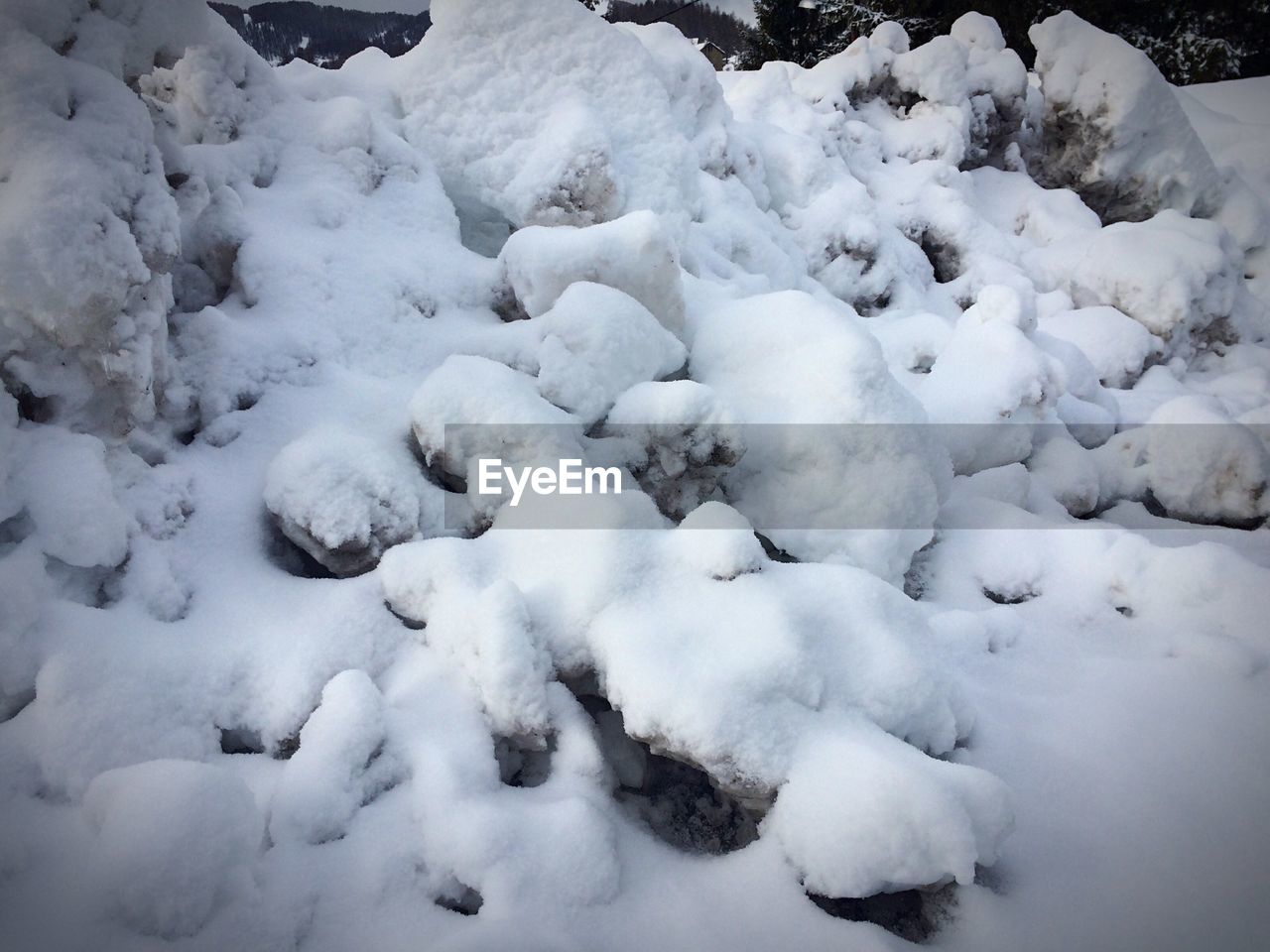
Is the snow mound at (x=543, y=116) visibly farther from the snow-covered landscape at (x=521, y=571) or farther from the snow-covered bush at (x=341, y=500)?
the snow-covered bush at (x=341, y=500)

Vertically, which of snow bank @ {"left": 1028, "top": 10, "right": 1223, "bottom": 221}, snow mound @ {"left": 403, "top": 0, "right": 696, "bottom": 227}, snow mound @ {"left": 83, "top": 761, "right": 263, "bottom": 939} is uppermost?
snow bank @ {"left": 1028, "top": 10, "right": 1223, "bottom": 221}

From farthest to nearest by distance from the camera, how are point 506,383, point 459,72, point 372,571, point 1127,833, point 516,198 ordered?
1. point 459,72
2. point 516,198
3. point 506,383
4. point 372,571
5. point 1127,833

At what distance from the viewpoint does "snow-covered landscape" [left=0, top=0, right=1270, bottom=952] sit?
63.9 inches

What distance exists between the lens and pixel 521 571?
7.28 feet

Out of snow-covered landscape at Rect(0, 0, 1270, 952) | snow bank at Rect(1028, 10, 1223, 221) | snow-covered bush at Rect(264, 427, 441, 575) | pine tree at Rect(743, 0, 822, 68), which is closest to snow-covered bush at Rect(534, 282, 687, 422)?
snow-covered landscape at Rect(0, 0, 1270, 952)

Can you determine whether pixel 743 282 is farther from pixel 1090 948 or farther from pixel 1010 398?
pixel 1090 948

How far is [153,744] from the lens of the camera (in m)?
1.73

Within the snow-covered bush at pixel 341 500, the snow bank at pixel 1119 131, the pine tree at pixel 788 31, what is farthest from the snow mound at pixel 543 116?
the pine tree at pixel 788 31

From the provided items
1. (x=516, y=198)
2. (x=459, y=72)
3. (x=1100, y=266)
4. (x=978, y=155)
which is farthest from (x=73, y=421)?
(x=978, y=155)

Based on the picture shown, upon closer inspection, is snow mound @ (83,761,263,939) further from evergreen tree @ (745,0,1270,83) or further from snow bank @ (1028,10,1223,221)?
evergreen tree @ (745,0,1270,83)

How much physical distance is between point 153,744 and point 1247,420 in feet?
18.6

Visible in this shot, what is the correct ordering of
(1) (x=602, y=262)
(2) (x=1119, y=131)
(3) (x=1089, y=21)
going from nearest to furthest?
1. (1) (x=602, y=262)
2. (2) (x=1119, y=131)
3. (3) (x=1089, y=21)

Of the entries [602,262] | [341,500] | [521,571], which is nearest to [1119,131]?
[602,262]

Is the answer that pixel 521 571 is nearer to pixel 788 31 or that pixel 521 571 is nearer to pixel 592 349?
pixel 592 349
